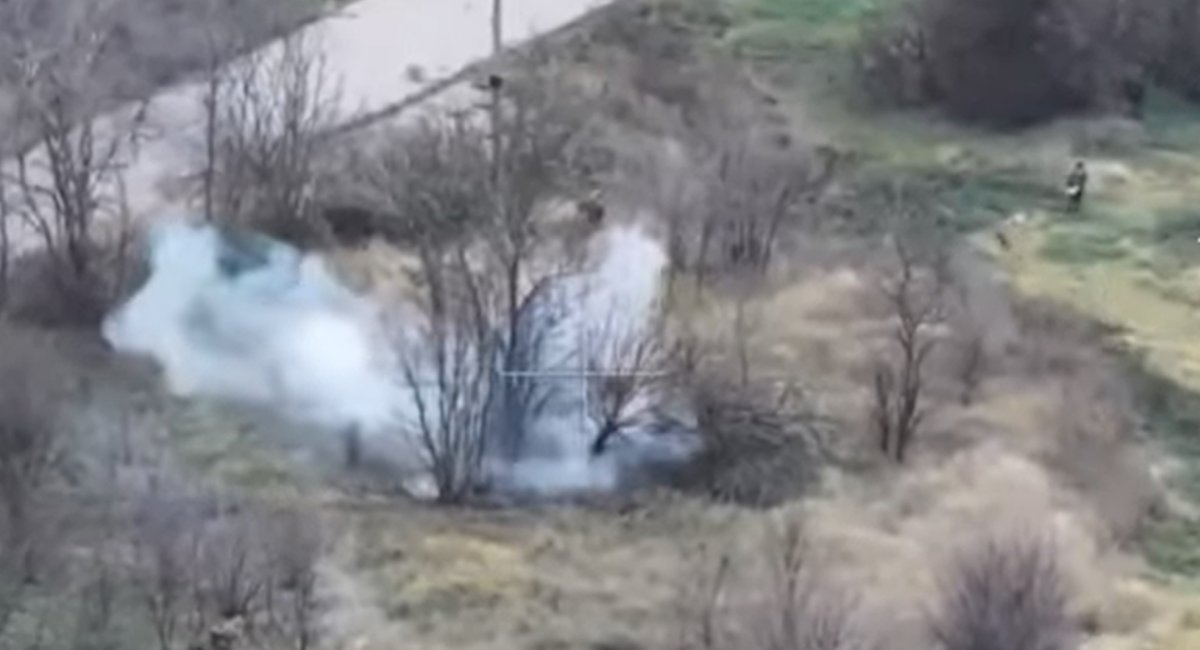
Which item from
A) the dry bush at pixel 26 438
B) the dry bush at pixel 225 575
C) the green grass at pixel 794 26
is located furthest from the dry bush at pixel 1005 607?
the green grass at pixel 794 26

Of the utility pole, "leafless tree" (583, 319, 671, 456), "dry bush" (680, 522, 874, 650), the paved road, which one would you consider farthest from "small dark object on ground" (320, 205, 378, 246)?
"dry bush" (680, 522, 874, 650)

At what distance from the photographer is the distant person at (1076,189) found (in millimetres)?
39250

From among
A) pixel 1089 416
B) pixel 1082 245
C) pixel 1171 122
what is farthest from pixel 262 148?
pixel 1171 122

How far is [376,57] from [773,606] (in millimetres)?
14426

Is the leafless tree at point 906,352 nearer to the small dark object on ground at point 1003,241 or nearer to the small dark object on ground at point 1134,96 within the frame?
the small dark object on ground at point 1003,241

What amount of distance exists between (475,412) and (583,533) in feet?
5.31

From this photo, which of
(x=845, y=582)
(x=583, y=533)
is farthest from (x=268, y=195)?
(x=845, y=582)

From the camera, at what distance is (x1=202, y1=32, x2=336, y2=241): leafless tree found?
3638 centimetres

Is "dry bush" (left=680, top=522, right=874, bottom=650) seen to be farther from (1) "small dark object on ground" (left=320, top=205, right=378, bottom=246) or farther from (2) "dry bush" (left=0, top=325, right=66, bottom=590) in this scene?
(1) "small dark object on ground" (left=320, top=205, right=378, bottom=246)

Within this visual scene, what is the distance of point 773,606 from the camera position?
29.4 metres

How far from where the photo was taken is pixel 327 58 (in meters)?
41.2

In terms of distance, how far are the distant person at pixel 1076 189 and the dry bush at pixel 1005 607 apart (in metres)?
10.3

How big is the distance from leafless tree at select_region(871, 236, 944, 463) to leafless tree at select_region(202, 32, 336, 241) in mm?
6737

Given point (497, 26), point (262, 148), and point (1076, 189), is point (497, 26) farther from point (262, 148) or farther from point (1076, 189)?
point (1076, 189)
